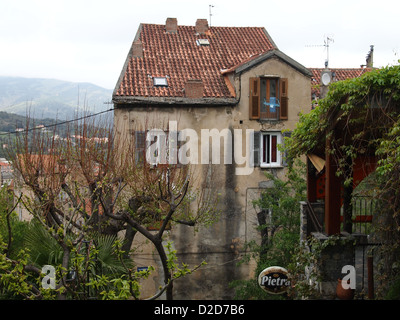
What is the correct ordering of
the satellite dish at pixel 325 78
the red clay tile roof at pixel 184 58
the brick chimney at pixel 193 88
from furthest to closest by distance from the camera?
the satellite dish at pixel 325 78, the red clay tile roof at pixel 184 58, the brick chimney at pixel 193 88

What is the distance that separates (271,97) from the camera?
21.0m

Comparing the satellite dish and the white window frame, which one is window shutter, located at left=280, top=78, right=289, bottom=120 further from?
the satellite dish

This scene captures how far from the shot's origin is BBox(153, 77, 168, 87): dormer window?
67.0ft

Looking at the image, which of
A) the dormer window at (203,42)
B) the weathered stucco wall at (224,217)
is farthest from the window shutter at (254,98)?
the dormer window at (203,42)

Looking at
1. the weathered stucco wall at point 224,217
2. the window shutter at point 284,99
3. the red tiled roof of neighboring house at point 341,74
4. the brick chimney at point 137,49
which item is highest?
the brick chimney at point 137,49

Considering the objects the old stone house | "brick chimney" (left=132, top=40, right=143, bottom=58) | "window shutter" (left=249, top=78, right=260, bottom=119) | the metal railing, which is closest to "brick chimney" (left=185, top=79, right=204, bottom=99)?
the old stone house

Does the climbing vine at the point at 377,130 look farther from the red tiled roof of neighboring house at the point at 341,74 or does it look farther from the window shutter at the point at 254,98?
the red tiled roof of neighboring house at the point at 341,74

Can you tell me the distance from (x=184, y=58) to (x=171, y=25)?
2504 millimetres

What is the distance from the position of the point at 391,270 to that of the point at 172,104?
40.6ft

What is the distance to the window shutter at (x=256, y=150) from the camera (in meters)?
20.6

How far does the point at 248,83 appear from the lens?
67.9ft
